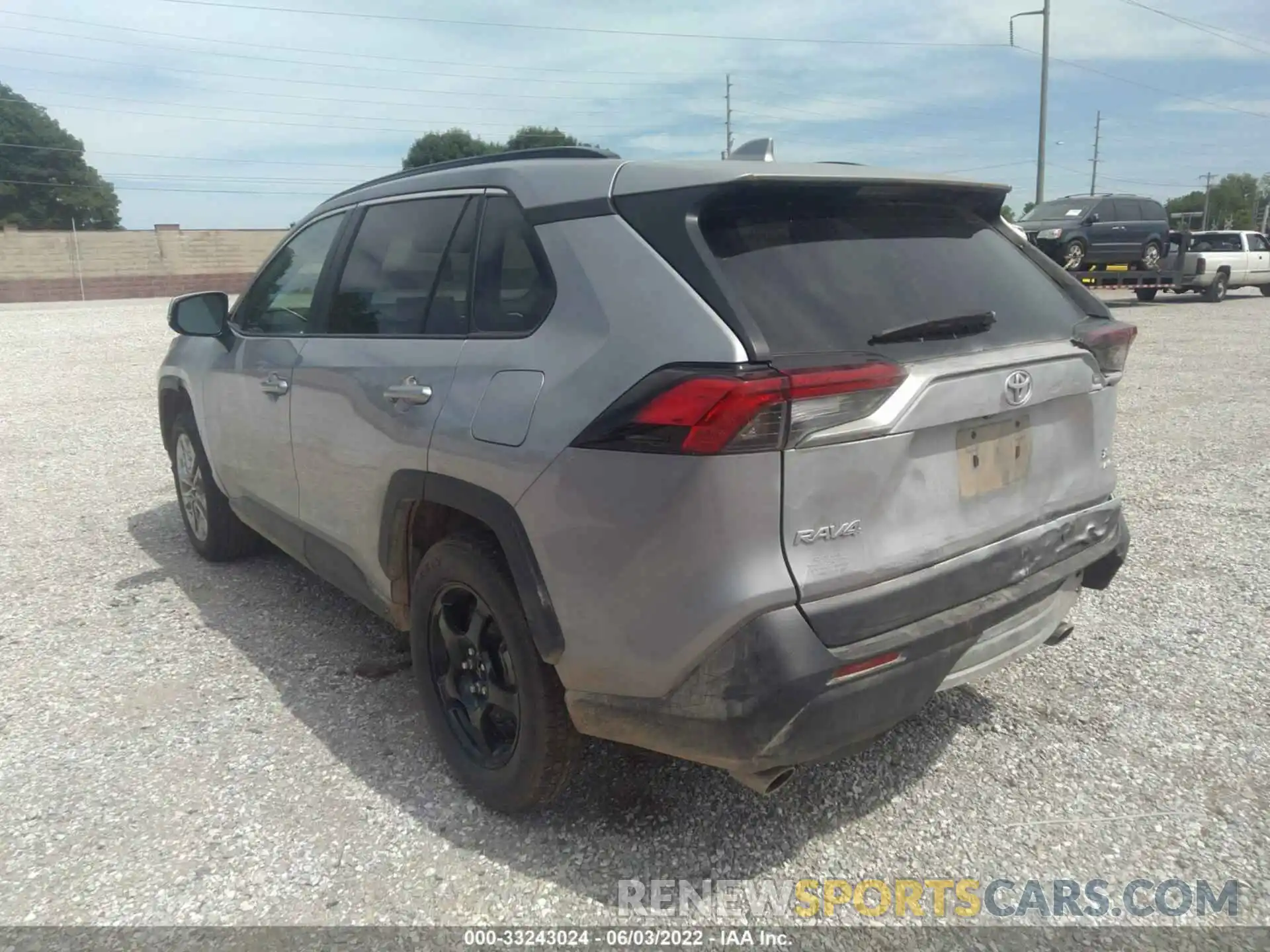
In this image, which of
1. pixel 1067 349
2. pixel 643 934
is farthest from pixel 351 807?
pixel 1067 349

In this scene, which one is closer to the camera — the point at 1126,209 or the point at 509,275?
the point at 509,275

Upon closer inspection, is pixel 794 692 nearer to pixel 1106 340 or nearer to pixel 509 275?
pixel 509 275

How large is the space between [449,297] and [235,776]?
5.58ft

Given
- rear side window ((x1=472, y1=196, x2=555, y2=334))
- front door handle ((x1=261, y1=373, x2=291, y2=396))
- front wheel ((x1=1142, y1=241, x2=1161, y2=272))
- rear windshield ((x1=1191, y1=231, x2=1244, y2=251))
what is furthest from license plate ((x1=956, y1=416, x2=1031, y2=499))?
rear windshield ((x1=1191, y1=231, x2=1244, y2=251))

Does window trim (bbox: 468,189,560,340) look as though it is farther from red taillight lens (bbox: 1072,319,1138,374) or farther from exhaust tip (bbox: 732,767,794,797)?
red taillight lens (bbox: 1072,319,1138,374)

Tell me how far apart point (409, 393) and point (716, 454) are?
48.1 inches

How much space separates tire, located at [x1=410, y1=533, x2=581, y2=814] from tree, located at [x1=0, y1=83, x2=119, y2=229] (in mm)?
91068

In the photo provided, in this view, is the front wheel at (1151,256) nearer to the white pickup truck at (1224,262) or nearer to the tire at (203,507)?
the white pickup truck at (1224,262)

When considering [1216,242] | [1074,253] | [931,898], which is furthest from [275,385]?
[1216,242]

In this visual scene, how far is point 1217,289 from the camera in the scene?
2455cm

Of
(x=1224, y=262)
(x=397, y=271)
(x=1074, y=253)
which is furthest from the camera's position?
(x=1224, y=262)

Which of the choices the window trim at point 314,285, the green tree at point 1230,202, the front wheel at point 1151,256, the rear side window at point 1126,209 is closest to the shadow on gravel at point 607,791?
the window trim at point 314,285

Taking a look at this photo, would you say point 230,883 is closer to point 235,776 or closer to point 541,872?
point 235,776

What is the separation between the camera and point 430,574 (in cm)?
288
